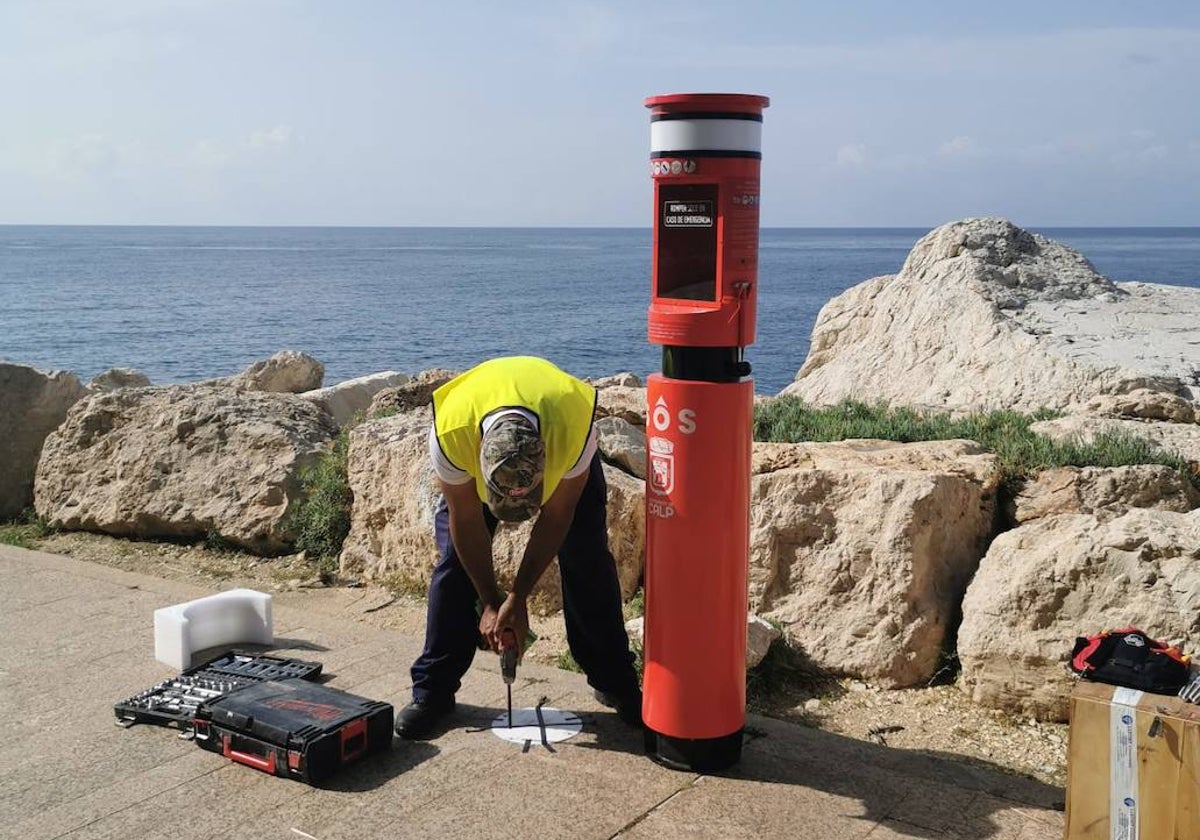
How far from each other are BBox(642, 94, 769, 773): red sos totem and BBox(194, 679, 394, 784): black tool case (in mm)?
1146

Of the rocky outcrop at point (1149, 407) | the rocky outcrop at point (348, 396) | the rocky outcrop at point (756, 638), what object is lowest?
the rocky outcrop at point (756, 638)

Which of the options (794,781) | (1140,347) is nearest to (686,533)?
(794,781)

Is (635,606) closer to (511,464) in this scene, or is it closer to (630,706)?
(630,706)

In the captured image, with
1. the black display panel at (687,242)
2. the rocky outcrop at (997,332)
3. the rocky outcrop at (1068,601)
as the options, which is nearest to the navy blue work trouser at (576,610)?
the black display panel at (687,242)

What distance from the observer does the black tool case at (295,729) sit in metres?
4.55

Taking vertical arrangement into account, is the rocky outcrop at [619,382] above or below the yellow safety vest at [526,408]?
below

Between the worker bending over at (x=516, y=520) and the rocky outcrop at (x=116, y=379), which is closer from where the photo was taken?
the worker bending over at (x=516, y=520)

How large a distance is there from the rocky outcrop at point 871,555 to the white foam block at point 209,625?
102 inches

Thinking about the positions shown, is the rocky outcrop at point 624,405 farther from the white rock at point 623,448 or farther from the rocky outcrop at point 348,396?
the rocky outcrop at point 348,396

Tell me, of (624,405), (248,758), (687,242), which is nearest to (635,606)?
(624,405)

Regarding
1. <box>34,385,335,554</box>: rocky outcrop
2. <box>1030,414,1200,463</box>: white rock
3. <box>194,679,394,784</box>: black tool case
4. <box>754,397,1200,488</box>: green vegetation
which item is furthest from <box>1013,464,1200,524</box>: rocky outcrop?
<box>34,385,335,554</box>: rocky outcrop

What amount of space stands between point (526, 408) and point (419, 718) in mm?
1483

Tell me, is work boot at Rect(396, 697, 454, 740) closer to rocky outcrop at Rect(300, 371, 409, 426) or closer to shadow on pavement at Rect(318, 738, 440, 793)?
shadow on pavement at Rect(318, 738, 440, 793)

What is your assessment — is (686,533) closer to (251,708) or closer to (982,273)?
(251,708)
